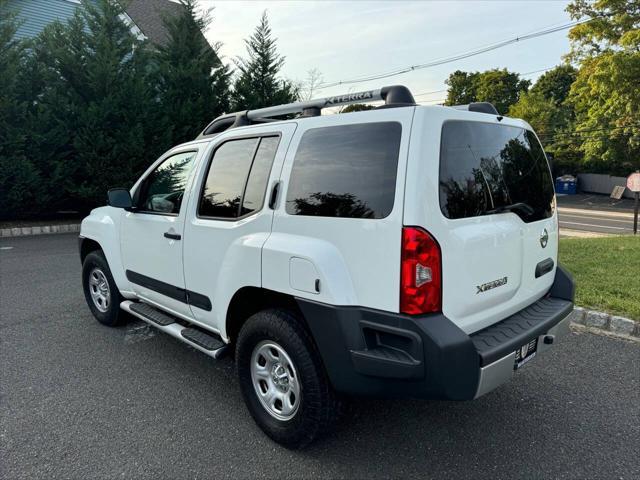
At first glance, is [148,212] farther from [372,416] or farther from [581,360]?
[581,360]

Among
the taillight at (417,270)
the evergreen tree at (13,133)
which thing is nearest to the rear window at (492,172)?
the taillight at (417,270)

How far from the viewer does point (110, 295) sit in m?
4.52

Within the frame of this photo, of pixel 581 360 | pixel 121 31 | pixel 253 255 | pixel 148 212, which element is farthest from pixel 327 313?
pixel 121 31

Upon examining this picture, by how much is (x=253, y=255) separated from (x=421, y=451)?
1.54 meters

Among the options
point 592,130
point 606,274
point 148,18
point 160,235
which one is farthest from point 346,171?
point 592,130

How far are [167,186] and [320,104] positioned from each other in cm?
157

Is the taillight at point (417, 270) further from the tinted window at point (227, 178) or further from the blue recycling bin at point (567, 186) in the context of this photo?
the blue recycling bin at point (567, 186)

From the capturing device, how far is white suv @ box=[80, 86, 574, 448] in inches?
85.0

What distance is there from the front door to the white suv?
0.04 meters

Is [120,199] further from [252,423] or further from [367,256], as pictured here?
[367,256]

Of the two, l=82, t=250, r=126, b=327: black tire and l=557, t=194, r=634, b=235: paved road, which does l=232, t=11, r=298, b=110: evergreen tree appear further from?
l=557, t=194, r=634, b=235: paved road

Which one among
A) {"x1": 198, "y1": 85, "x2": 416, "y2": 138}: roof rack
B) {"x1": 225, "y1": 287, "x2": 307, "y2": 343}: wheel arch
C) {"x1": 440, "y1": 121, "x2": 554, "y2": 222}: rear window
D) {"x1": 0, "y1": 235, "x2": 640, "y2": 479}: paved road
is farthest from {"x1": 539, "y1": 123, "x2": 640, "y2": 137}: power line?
{"x1": 225, "y1": 287, "x2": 307, "y2": 343}: wheel arch

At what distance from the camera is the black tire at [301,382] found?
2.44 meters

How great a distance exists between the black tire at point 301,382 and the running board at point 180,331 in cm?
44
